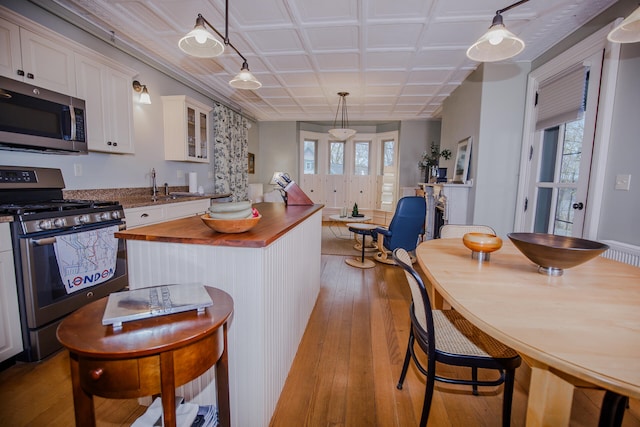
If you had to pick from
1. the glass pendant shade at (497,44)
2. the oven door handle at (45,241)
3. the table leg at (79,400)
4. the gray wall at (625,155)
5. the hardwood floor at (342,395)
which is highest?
the glass pendant shade at (497,44)

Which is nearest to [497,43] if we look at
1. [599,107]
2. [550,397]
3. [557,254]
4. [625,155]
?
[599,107]

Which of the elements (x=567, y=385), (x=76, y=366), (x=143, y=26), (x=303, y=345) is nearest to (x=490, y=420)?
(x=567, y=385)

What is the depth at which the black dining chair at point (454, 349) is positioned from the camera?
45.8 inches

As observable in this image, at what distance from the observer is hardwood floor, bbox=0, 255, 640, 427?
142cm

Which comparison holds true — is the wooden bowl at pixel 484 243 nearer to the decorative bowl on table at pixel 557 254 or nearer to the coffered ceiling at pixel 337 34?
the decorative bowl on table at pixel 557 254

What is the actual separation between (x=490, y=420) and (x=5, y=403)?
2479 millimetres

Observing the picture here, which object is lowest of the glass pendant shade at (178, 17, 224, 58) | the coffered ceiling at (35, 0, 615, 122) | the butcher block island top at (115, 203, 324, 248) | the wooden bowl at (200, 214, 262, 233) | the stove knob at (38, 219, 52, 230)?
the stove knob at (38, 219, 52, 230)

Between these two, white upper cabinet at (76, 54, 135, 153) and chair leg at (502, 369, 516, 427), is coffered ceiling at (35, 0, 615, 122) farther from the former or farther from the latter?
chair leg at (502, 369, 516, 427)

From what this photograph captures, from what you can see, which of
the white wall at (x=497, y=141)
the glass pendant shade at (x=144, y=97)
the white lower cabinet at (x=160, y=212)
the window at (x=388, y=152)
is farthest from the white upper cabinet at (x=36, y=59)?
the window at (x=388, y=152)

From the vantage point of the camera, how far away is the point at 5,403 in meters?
A: 1.46

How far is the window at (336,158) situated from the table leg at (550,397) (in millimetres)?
7421

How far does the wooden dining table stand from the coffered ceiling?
2424 mm

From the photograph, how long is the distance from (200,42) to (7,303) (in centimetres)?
199

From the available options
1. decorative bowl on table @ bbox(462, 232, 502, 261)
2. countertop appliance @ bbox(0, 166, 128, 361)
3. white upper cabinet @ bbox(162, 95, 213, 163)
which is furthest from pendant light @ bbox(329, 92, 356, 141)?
decorative bowl on table @ bbox(462, 232, 502, 261)
